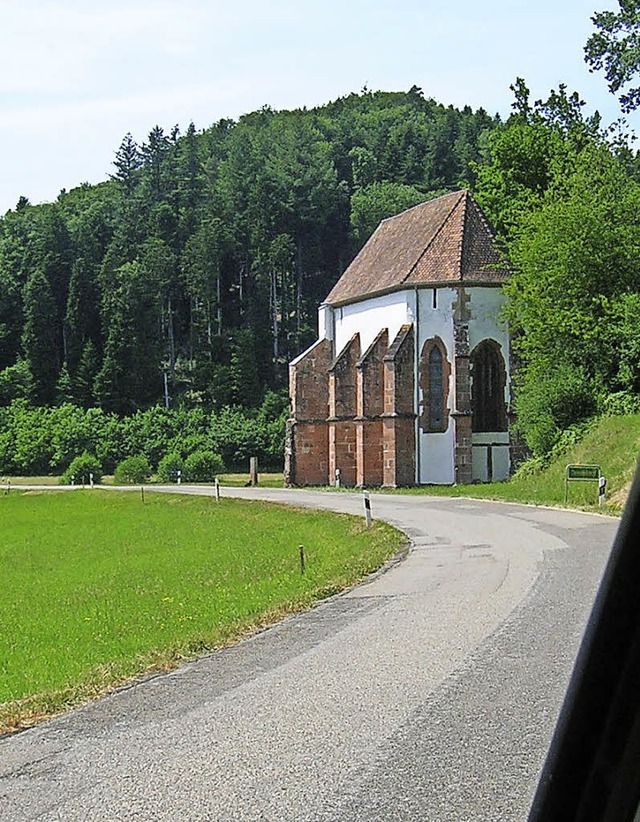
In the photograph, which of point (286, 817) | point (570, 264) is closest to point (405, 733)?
point (286, 817)

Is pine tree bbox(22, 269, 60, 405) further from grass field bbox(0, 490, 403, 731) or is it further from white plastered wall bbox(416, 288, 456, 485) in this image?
grass field bbox(0, 490, 403, 731)

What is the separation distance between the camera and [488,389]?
5303 centimetres

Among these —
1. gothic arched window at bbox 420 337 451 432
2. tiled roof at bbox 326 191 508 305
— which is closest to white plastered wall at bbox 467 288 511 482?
tiled roof at bbox 326 191 508 305

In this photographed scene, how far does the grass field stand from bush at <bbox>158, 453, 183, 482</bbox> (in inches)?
1226

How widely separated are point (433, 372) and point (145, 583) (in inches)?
1277

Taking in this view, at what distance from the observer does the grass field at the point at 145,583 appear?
39.0ft

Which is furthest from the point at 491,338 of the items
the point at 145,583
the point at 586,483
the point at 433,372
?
the point at 145,583

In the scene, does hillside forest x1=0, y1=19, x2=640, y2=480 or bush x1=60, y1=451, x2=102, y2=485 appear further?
hillside forest x1=0, y1=19, x2=640, y2=480

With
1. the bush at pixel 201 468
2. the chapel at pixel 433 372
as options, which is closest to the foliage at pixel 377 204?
the bush at pixel 201 468

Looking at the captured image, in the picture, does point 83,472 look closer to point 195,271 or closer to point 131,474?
point 131,474

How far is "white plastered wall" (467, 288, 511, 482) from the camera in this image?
172 ft

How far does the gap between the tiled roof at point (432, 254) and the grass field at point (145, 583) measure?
16096mm

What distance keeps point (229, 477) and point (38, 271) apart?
148ft

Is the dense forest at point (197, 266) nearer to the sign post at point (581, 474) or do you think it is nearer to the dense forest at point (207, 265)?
the dense forest at point (207, 265)
